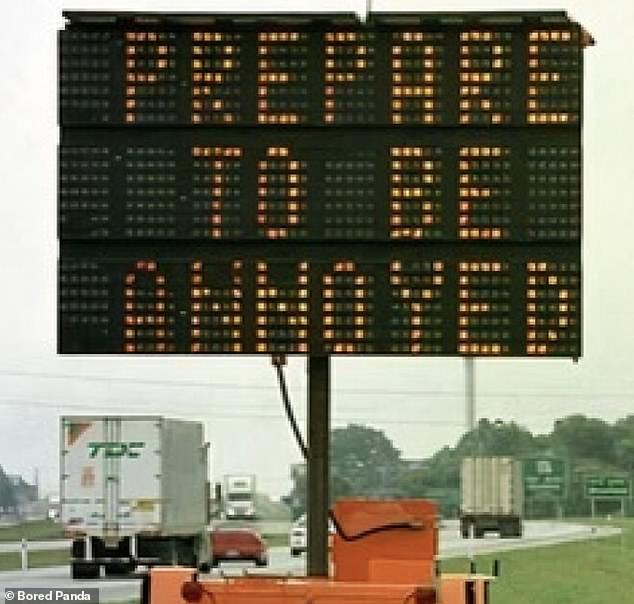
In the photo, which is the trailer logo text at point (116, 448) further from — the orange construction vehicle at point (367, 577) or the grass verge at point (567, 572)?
the orange construction vehicle at point (367, 577)

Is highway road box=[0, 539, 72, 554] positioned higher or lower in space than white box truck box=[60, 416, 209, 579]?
lower

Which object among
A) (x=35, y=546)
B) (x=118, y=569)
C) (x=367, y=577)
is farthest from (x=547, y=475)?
(x=367, y=577)

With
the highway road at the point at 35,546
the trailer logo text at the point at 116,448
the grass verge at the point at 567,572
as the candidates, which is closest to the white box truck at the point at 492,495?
the grass verge at the point at 567,572

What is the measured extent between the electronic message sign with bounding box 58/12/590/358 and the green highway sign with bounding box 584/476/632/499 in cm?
1710

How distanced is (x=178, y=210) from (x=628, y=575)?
1834 centimetres

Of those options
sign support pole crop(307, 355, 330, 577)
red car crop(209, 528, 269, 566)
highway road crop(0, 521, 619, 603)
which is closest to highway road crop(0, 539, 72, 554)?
highway road crop(0, 521, 619, 603)

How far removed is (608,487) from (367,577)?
20.2 metres

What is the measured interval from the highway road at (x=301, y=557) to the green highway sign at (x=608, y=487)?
69.6 inches

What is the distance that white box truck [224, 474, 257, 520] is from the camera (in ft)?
145

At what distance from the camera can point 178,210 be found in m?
12.3

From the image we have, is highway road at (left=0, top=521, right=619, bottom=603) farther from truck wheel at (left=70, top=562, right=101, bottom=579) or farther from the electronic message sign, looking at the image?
the electronic message sign

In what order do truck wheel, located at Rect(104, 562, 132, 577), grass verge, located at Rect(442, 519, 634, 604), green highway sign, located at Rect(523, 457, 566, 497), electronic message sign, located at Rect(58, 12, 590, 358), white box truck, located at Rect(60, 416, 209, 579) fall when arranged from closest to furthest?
electronic message sign, located at Rect(58, 12, 590, 358) < grass verge, located at Rect(442, 519, 634, 604) < white box truck, located at Rect(60, 416, 209, 579) < truck wheel, located at Rect(104, 562, 132, 577) < green highway sign, located at Rect(523, 457, 566, 497)

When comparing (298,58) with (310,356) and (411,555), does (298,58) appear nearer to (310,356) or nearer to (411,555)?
(310,356)

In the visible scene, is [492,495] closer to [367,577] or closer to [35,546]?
[35,546]
